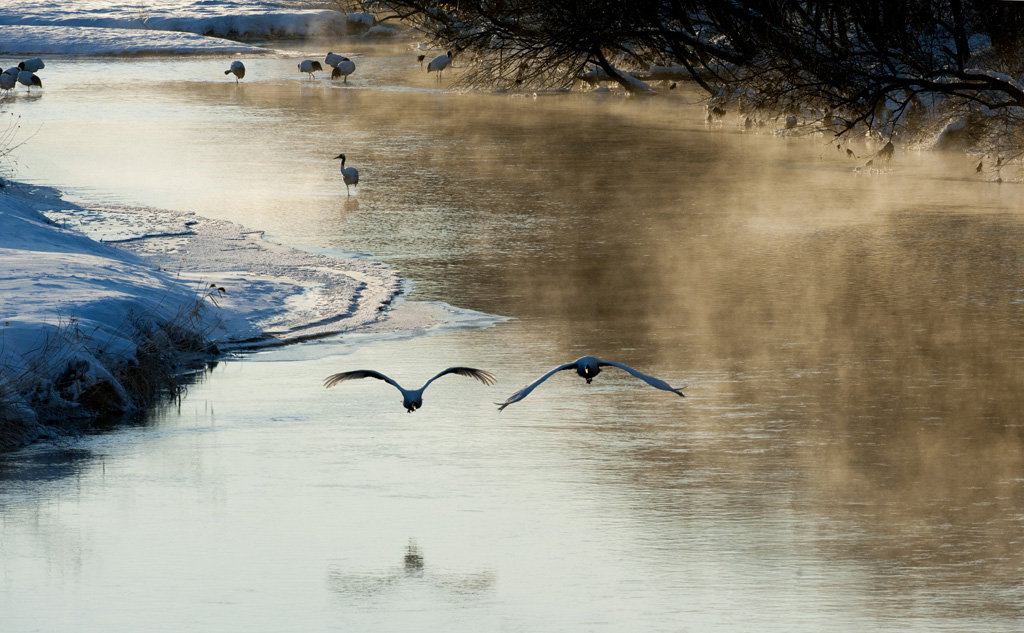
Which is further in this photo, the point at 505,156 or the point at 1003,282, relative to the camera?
the point at 505,156

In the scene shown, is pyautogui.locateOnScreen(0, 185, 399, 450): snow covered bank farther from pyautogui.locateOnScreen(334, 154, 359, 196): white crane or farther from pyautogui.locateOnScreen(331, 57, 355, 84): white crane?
pyautogui.locateOnScreen(331, 57, 355, 84): white crane

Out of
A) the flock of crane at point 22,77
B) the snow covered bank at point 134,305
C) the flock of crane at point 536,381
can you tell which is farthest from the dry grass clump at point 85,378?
the flock of crane at point 22,77

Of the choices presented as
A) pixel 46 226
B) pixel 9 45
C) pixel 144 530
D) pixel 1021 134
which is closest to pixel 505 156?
pixel 1021 134

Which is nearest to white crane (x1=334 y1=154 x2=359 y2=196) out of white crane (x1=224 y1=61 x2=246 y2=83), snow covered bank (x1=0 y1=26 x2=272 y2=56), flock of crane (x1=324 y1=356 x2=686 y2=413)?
flock of crane (x1=324 y1=356 x2=686 y2=413)

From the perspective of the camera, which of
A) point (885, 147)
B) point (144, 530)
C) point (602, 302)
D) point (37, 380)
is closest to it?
point (144, 530)

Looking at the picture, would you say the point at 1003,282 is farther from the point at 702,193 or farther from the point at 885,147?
the point at 885,147

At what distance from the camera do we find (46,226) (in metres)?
15.4

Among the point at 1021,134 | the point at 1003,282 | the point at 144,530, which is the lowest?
the point at 144,530

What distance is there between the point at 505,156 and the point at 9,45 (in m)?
33.9

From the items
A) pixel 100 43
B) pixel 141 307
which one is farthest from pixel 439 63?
pixel 141 307

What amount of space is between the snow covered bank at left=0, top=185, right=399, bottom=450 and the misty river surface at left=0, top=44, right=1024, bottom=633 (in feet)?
1.53

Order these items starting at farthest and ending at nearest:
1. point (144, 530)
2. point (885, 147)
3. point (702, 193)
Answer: point (885, 147), point (702, 193), point (144, 530)

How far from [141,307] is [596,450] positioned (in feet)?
15.3

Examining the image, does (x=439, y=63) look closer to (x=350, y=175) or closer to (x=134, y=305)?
(x=350, y=175)
